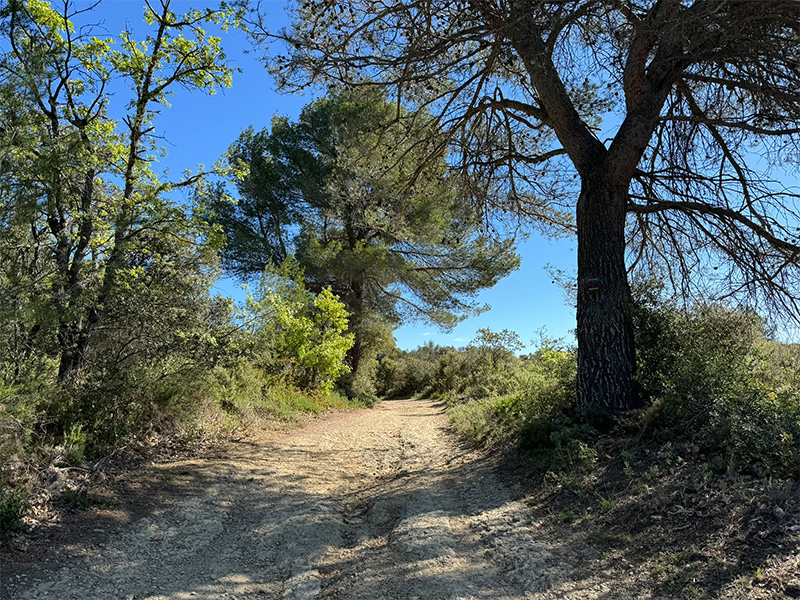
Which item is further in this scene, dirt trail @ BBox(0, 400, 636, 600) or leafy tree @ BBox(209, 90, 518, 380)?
leafy tree @ BBox(209, 90, 518, 380)

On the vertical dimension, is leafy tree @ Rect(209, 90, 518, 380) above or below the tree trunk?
above

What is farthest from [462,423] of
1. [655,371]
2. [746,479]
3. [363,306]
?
[363,306]

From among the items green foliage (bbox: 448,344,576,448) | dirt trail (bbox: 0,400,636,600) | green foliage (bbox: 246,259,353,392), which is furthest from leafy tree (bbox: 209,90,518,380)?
dirt trail (bbox: 0,400,636,600)

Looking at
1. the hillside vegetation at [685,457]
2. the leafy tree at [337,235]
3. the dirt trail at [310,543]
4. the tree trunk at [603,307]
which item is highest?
the leafy tree at [337,235]

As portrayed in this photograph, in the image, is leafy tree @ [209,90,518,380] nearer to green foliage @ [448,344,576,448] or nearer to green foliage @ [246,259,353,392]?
green foliage @ [246,259,353,392]

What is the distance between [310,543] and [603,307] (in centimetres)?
469

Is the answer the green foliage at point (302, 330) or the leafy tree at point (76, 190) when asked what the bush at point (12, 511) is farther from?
the green foliage at point (302, 330)

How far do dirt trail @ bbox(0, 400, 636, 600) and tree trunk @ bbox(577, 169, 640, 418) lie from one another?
1857 mm

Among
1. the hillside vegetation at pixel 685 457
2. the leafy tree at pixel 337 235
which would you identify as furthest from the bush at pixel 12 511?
the leafy tree at pixel 337 235

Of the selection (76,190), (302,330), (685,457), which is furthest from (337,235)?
(685,457)

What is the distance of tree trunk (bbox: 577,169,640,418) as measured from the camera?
238 inches

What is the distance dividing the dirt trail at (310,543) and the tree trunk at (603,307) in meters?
1.86

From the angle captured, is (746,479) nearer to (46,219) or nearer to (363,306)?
(46,219)

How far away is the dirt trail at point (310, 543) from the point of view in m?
3.26
